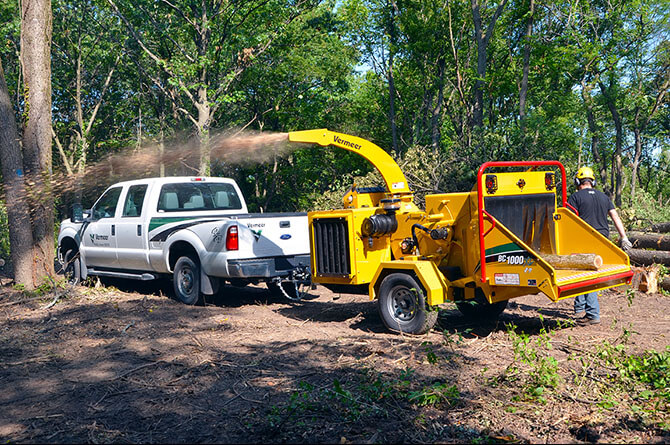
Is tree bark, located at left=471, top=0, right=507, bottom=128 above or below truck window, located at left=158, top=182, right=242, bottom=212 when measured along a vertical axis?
above

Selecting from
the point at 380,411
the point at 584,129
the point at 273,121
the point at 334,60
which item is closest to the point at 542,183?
the point at 380,411

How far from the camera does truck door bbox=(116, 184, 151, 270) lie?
10633 mm

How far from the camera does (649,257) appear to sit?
1130 cm

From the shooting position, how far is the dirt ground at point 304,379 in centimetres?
438

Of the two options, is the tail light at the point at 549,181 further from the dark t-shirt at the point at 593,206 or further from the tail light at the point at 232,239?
the tail light at the point at 232,239

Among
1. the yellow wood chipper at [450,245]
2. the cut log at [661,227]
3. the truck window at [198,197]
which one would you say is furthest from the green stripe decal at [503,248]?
the cut log at [661,227]

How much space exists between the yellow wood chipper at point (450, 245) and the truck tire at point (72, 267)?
6.26 meters

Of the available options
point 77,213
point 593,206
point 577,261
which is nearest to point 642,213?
point 593,206

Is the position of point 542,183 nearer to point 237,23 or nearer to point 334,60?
point 237,23

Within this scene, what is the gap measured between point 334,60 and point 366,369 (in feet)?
75.5

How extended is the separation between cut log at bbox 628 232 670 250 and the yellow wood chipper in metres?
4.73

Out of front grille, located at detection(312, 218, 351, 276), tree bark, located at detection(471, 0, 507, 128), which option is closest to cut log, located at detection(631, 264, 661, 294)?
front grille, located at detection(312, 218, 351, 276)

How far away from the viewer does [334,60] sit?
88.3 ft

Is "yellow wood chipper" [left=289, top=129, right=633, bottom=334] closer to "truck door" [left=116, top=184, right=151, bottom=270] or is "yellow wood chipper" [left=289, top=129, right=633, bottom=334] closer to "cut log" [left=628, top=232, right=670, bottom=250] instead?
"truck door" [left=116, top=184, right=151, bottom=270]
